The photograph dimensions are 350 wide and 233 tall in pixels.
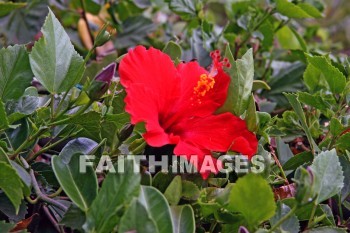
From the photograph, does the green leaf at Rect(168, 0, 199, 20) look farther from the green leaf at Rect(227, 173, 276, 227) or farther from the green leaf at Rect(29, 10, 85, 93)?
the green leaf at Rect(227, 173, 276, 227)

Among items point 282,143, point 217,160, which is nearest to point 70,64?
point 217,160

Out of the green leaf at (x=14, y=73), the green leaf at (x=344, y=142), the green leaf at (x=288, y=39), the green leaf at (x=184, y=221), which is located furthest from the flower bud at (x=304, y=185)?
the green leaf at (x=288, y=39)

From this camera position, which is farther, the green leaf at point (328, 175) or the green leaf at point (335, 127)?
the green leaf at point (335, 127)

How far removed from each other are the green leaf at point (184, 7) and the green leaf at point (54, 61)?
449 millimetres

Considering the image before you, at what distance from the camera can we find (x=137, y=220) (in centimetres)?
49

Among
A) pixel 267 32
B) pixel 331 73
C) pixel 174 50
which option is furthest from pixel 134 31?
pixel 331 73

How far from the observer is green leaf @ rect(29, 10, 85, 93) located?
62cm

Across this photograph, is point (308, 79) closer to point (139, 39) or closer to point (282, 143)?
point (282, 143)

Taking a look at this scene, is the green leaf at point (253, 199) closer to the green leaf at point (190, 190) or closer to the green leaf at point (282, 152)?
the green leaf at point (190, 190)

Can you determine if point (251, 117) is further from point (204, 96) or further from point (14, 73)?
point (14, 73)

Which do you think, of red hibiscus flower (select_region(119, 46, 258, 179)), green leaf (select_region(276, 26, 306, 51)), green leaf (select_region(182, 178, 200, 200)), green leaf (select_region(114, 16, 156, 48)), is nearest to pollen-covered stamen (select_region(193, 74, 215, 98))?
red hibiscus flower (select_region(119, 46, 258, 179))

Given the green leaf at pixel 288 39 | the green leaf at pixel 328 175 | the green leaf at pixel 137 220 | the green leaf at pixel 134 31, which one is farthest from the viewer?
the green leaf at pixel 288 39

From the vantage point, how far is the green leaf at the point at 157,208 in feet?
1.72

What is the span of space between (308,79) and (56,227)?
0.44m
